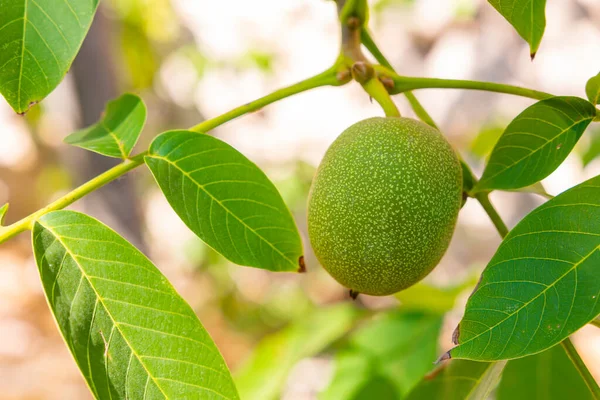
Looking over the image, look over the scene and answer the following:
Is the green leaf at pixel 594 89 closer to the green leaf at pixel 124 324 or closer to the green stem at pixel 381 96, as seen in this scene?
the green stem at pixel 381 96

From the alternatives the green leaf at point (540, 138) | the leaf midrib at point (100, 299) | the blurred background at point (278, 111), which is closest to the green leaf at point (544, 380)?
the green leaf at point (540, 138)

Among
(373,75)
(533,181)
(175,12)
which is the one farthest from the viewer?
(175,12)

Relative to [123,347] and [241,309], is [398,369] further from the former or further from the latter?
[241,309]

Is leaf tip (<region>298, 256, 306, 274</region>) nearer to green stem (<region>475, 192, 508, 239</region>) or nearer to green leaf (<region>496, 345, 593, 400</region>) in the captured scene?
green stem (<region>475, 192, 508, 239</region>)

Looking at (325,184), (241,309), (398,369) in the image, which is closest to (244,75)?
(241,309)

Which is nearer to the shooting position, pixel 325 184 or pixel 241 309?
pixel 325 184

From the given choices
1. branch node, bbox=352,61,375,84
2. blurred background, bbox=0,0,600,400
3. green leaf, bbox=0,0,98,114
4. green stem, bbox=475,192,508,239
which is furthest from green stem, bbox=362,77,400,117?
blurred background, bbox=0,0,600,400

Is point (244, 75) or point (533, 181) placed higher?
point (244, 75)
